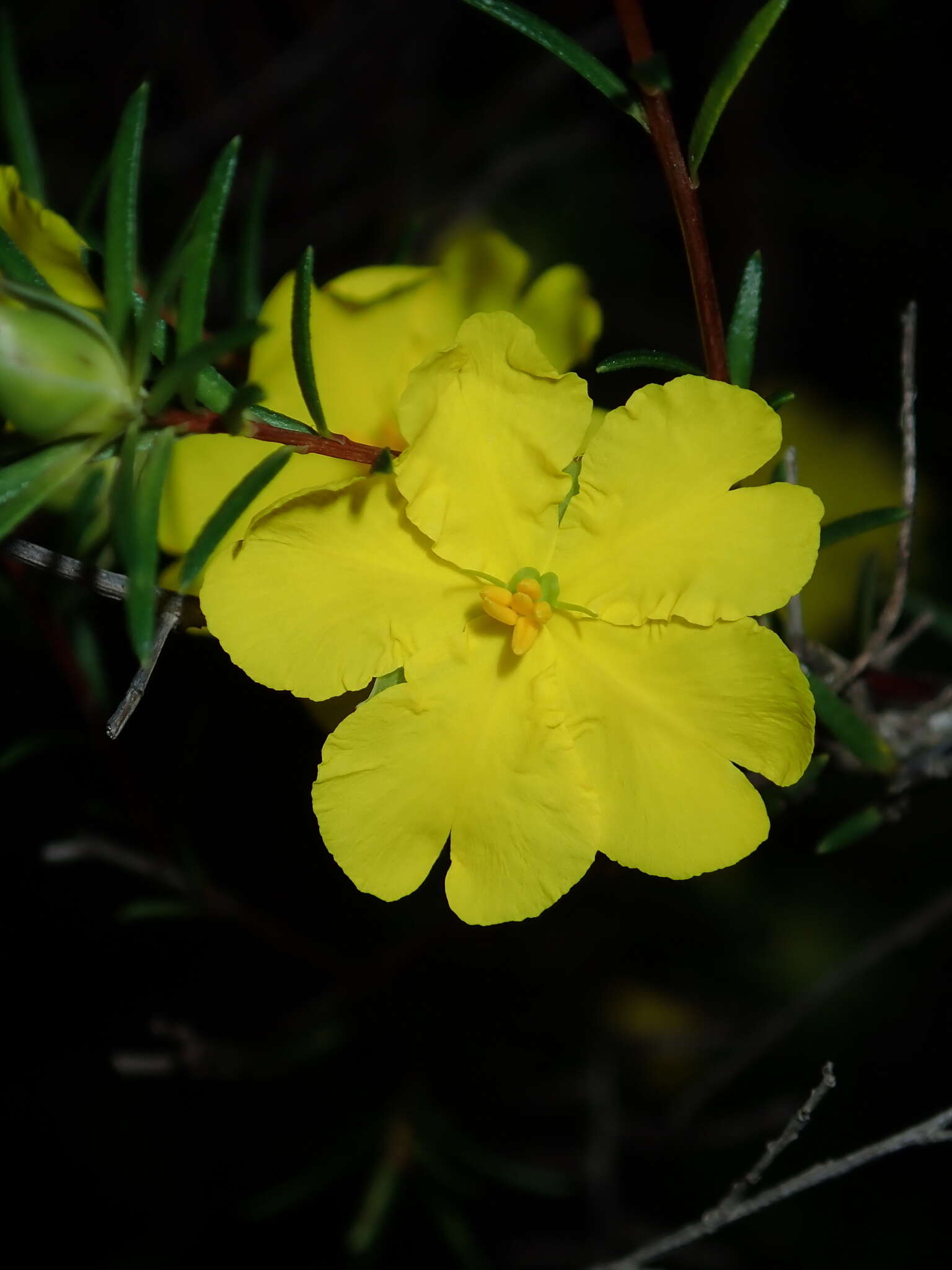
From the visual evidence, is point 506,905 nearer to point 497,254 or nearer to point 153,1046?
point 497,254

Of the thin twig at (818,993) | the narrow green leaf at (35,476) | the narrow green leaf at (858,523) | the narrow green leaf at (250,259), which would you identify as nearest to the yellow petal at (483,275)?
the narrow green leaf at (250,259)

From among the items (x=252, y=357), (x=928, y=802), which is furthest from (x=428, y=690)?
(x=928, y=802)

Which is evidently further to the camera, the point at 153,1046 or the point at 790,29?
the point at 790,29

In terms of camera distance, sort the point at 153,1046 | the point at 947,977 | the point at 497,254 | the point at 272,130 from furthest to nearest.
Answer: the point at 272,130, the point at 947,977, the point at 153,1046, the point at 497,254

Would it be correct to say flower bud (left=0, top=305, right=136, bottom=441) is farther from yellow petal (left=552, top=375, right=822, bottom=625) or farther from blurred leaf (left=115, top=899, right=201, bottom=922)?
blurred leaf (left=115, top=899, right=201, bottom=922)

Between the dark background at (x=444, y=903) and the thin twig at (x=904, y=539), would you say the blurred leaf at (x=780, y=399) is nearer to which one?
the thin twig at (x=904, y=539)

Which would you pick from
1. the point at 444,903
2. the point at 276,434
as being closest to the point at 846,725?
the point at 276,434
